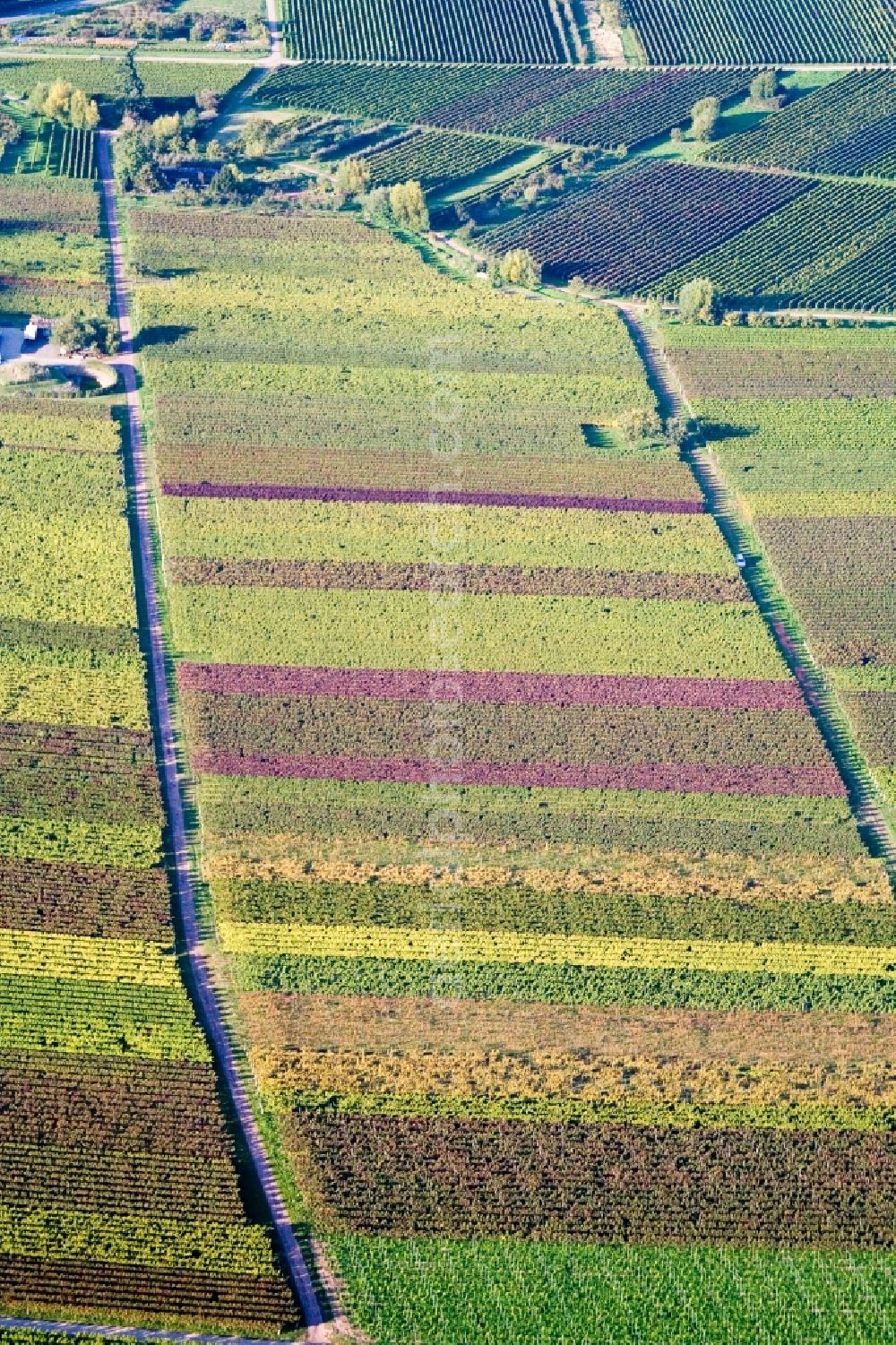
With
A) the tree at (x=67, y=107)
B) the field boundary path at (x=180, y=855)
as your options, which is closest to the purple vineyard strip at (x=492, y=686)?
the field boundary path at (x=180, y=855)

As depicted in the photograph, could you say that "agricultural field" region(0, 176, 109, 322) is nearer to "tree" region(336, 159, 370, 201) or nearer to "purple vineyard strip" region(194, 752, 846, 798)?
"tree" region(336, 159, 370, 201)

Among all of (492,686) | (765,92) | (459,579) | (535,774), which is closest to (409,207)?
(765,92)

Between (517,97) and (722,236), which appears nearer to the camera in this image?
(722,236)

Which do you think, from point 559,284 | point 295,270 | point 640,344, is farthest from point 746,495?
point 295,270

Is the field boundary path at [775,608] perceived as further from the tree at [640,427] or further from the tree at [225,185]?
the tree at [225,185]

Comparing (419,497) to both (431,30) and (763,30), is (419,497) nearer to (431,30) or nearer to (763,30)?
(431,30)

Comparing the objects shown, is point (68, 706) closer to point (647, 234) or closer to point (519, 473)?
point (519, 473)
